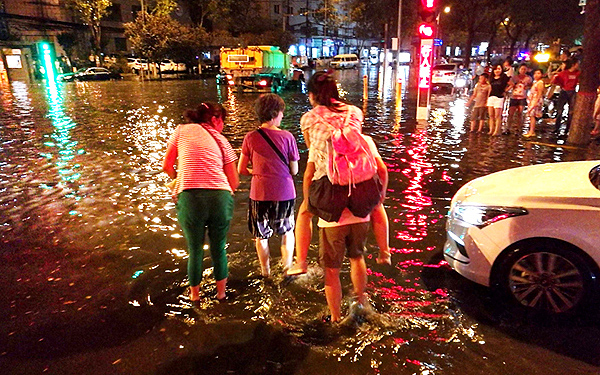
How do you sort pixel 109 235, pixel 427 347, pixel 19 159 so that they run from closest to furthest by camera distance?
pixel 427 347, pixel 109 235, pixel 19 159

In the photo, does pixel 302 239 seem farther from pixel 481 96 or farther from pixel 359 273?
pixel 481 96

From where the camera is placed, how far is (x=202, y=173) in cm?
354

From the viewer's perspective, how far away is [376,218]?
3.60m

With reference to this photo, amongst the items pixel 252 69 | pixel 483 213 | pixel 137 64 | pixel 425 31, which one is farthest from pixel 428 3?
pixel 137 64

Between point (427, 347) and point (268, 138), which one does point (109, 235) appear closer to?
point (268, 138)

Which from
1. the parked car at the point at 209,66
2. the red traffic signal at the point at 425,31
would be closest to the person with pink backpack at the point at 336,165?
the red traffic signal at the point at 425,31

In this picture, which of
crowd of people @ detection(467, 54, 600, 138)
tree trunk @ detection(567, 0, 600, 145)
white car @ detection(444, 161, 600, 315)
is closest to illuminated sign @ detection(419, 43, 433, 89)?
crowd of people @ detection(467, 54, 600, 138)

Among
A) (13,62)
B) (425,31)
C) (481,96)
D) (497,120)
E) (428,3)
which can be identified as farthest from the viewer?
(13,62)

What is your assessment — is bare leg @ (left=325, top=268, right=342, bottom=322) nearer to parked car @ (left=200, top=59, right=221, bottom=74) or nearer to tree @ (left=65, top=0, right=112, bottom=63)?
tree @ (left=65, top=0, right=112, bottom=63)

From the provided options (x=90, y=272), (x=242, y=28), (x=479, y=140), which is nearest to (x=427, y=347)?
(x=90, y=272)

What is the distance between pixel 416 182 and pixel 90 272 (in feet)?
16.7

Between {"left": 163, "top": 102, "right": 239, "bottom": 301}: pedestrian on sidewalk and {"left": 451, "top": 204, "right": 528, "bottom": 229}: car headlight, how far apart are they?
79.8 inches

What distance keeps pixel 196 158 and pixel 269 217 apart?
2.96ft

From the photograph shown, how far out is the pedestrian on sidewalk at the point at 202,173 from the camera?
3.54 metres
